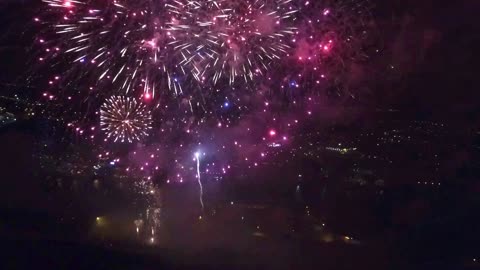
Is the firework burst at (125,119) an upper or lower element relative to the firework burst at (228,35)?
lower

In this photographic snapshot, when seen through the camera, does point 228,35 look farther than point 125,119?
No

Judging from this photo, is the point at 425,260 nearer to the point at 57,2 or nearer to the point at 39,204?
the point at 39,204

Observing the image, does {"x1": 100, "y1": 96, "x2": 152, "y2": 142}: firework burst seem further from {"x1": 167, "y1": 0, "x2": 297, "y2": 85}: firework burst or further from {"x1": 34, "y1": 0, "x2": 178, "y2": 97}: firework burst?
{"x1": 167, "y1": 0, "x2": 297, "y2": 85}: firework burst

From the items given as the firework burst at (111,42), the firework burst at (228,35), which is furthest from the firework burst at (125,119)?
the firework burst at (228,35)

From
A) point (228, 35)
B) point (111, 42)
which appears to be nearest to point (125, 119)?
point (111, 42)

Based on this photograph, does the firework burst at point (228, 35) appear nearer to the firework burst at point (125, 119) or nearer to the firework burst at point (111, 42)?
the firework burst at point (111, 42)

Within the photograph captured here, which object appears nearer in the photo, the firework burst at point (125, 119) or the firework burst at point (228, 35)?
the firework burst at point (228, 35)

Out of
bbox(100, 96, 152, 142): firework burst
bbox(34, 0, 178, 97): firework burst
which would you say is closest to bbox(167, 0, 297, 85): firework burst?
bbox(34, 0, 178, 97): firework burst

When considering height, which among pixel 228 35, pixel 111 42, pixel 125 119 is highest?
pixel 111 42

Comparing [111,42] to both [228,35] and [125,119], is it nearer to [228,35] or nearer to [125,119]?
[125,119]
